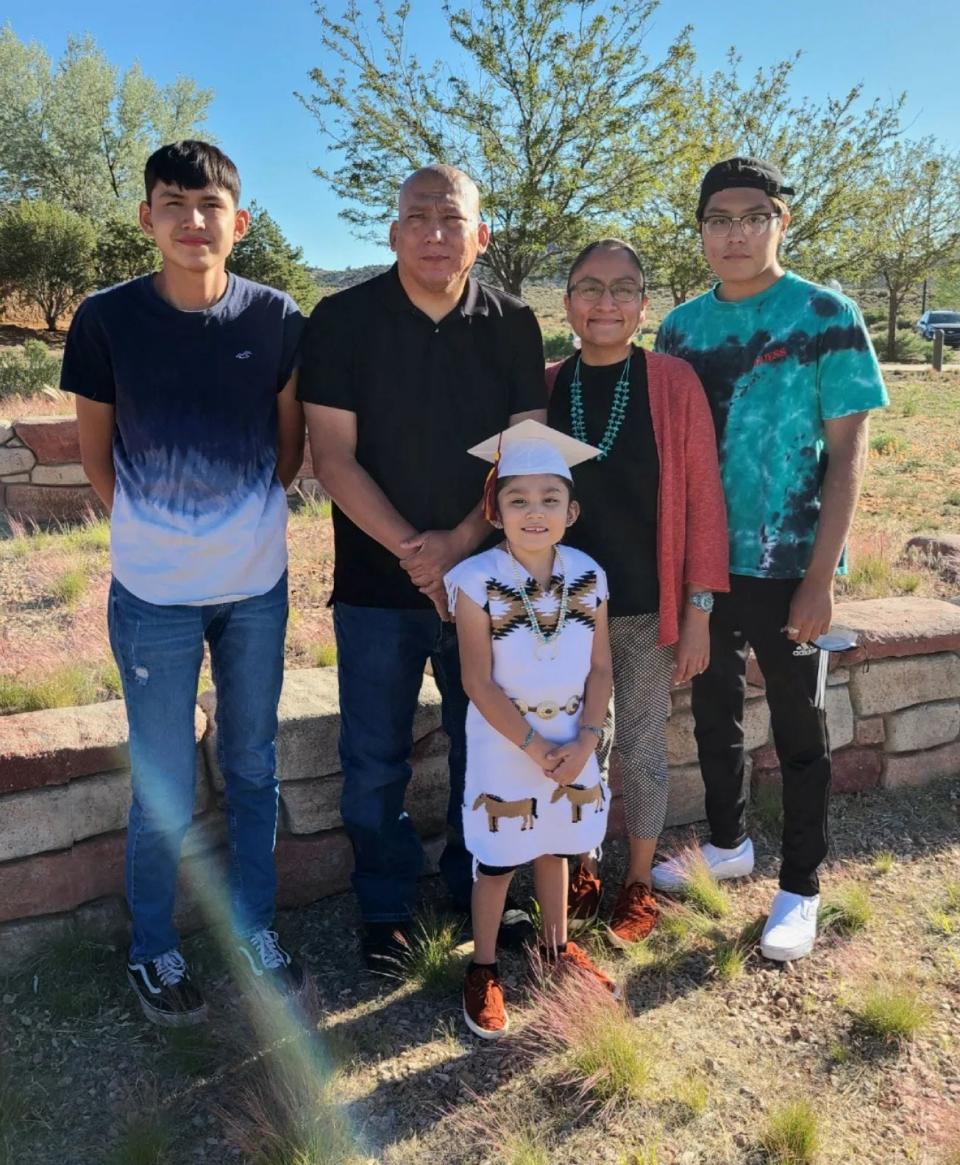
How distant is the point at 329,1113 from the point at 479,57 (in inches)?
649

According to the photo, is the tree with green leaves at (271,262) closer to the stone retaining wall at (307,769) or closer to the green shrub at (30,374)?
the green shrub at (30,374)

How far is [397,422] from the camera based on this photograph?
259 cm

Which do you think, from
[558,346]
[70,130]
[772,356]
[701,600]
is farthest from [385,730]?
[70,130]

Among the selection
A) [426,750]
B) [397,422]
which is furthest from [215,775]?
[397,422]

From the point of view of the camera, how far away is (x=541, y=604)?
8.04 feet

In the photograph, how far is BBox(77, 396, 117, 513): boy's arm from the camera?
2412 mm

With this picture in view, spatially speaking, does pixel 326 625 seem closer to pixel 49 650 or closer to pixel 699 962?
pixel 49 650

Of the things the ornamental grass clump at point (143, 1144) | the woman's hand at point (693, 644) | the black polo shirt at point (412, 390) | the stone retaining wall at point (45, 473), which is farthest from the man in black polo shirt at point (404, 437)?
the stone retaining wall at point (45, 473)

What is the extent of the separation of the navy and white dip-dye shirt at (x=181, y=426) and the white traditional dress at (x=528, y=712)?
59 cm

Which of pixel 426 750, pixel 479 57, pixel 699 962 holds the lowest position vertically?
pixel 699 962

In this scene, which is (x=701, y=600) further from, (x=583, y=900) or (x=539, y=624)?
(x=583, y=900)

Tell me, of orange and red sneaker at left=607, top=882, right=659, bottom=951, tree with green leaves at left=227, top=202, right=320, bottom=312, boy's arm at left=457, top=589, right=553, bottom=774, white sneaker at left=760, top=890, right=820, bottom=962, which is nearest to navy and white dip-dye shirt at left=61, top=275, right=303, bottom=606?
boy's arm at left=457, top=589, right=553, bottom=774

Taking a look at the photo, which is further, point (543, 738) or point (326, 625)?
point (326, 625)

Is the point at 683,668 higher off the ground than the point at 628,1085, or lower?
higher
